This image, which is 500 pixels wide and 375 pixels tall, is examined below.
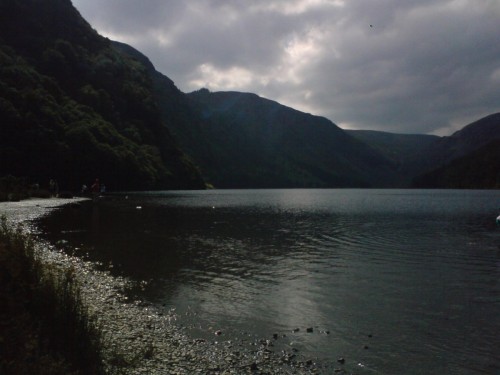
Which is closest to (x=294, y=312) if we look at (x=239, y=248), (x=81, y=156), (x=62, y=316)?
(x=62, y=316)

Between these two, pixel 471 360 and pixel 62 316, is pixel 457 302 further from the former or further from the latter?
pixel 62 316

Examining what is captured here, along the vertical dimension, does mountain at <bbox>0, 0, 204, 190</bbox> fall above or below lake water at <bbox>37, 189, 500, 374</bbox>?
above

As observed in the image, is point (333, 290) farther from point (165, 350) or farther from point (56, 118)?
point (56, 118)

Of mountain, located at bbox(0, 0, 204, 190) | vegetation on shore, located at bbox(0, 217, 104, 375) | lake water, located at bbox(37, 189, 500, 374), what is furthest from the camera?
mountain, located at bbox(0, 0, 204, 190)

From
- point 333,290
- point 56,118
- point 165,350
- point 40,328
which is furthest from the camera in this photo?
point 56,118

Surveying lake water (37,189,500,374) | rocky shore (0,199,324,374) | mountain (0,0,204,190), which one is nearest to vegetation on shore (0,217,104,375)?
rocky shore (0,199,324,374)

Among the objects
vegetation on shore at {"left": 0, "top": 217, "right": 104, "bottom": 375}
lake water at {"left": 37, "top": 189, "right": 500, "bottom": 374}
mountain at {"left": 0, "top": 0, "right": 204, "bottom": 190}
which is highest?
mountain at {"left": 0, "top": 0, "right": 204, "bottom": 190}

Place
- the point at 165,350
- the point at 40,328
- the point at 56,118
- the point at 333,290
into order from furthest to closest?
the point at 56,118 → the point at 333,290 → the point at 165,350 → the point at 40,328

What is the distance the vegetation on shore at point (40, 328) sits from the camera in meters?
8.08

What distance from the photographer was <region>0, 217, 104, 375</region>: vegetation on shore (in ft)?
26.5

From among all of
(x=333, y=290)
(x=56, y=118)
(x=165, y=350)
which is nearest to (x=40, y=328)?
(x=165, y=350)

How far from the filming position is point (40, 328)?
9562 millimetres

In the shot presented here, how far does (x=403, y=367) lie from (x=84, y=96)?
631 ft

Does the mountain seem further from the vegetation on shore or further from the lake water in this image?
the vegetation on shore
